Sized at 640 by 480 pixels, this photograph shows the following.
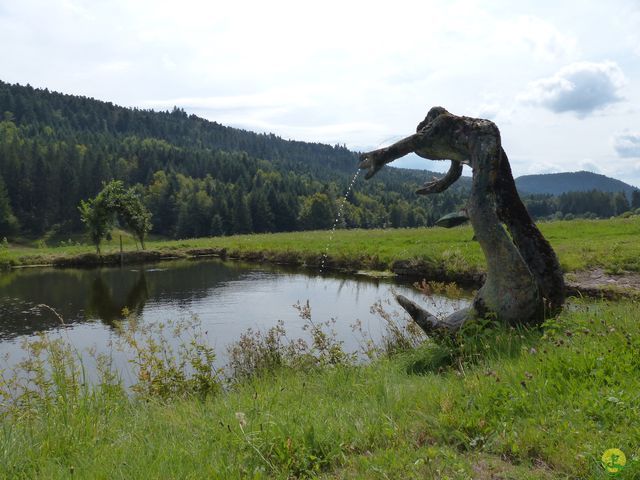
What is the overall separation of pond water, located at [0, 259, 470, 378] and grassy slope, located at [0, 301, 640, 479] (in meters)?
6.19

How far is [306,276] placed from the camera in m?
34.5

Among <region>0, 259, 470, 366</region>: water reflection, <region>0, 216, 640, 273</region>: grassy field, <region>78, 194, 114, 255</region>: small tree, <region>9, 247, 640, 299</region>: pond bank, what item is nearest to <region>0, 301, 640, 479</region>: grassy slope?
<region>9, 247, 640, 299</region>: pond bank

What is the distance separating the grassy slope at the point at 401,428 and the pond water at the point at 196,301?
6.19 m

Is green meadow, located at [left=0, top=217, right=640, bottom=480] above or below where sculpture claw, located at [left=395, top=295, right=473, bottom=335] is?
below

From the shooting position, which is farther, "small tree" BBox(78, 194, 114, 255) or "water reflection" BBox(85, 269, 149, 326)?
"small tree" BBox(78, 194, 114, 255)

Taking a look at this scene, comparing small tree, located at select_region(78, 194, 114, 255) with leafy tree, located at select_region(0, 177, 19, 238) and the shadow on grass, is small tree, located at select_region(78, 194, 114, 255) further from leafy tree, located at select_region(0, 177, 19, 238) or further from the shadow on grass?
leafy tree, located at select_region(0, 177, 19, 238)

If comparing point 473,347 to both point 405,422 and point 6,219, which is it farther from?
point 6,219

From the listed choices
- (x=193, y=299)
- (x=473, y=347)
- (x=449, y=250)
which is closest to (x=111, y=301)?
(x=193, y=299)

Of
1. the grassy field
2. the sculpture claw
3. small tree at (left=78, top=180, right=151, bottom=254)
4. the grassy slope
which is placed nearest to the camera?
the grassy slope

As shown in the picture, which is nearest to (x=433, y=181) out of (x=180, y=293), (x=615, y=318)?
(x=615, y=318)

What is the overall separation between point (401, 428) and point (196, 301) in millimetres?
23158

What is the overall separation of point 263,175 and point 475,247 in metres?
122

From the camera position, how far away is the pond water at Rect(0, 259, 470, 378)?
17.9 metres

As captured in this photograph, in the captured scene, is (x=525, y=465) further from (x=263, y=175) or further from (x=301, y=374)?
(x=263, y=175)
